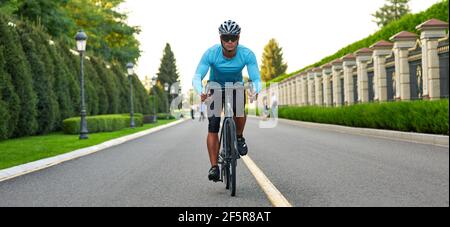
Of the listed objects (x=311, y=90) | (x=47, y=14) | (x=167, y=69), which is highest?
(x=167, y=69)

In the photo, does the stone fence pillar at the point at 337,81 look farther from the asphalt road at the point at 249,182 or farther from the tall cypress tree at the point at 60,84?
the asphalt road at the point at 249,182

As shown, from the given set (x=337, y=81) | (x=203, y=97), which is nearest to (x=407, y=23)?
(x=337, y=81)

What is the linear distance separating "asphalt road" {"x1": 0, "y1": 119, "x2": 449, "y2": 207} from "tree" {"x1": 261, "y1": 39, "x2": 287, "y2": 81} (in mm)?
119234

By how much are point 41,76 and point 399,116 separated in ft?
49.6

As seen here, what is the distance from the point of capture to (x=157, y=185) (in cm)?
744

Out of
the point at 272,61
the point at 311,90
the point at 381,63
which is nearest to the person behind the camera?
the point at 381,63

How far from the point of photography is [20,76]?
66.2ft

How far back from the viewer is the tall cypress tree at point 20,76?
64.3 feet

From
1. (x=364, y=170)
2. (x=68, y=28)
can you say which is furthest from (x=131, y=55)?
(x=364, y=170)

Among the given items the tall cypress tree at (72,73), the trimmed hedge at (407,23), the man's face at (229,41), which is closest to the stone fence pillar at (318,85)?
the trimmed hedge at (407,23)

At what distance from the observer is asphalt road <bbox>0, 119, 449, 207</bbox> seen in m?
6.03

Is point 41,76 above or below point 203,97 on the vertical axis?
above

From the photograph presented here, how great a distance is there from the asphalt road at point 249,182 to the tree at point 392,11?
3271 inches

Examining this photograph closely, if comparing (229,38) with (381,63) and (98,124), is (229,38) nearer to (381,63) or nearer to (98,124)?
(381,63)
